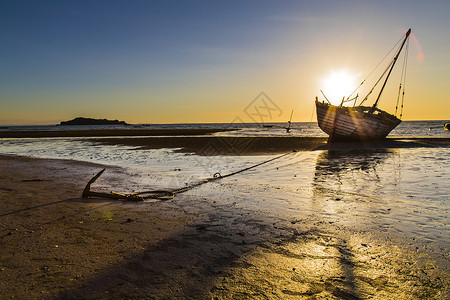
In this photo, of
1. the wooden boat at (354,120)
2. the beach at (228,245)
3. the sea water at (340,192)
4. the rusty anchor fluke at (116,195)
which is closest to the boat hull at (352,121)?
the wooden boat at (354,120)

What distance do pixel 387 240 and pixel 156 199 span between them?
→ 570 centimetres

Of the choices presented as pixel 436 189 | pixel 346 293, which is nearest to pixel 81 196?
pixel 346 293

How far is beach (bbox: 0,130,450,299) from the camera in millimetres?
3318

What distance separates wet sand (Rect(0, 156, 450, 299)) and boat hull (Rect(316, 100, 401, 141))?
25801 mm

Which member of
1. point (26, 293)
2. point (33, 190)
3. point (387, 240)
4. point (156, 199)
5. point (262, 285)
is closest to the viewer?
point (26, 293)

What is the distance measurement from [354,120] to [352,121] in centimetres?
22

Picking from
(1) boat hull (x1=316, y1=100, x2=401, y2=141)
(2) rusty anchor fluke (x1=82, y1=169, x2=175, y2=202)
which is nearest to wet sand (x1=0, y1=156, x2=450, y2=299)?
(2) rusty anchor fluke (x1=82, y1=169, x2=175, y2=202)

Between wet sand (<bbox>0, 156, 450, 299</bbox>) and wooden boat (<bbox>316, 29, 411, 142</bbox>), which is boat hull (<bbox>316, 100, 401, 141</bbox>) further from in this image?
wet sand (<bbox>0, 156, 450, 299</bbox>)

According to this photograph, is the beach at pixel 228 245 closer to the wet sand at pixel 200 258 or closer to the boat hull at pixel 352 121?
the wet sand at pixel 200 258

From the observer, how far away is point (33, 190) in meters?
8.48

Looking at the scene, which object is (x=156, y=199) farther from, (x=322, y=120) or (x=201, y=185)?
(x=322, y=120)

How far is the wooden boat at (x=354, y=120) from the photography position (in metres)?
28.9

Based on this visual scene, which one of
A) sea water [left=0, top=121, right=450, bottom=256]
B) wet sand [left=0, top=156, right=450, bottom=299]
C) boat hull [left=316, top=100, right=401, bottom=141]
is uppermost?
boat hull [left=316, top=100, right=401, bottom=141]

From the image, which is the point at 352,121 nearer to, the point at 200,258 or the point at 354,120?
the point at 354,120
